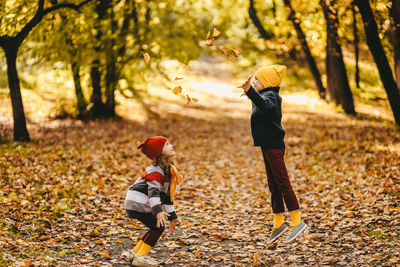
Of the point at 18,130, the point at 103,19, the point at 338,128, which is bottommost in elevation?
the point at 338,128

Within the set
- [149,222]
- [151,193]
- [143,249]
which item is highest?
[151,193]

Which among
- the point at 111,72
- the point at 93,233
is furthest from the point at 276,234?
the point at 111,72

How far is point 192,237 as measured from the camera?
5.88 m

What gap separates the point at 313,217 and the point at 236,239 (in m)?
1.55

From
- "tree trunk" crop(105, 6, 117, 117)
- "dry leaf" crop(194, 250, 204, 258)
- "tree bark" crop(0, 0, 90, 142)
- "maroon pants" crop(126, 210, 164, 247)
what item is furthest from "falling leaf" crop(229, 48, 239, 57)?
"tree trunk" crop(105, 6, 117, 117)

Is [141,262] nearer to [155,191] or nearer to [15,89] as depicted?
[155,191]

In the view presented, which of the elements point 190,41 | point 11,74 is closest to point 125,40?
point 190,41

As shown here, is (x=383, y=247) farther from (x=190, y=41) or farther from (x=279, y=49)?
(x=279, y=49)

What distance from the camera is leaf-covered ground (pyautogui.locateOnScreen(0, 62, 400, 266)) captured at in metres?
5.07

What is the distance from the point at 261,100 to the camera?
4641 millimetres

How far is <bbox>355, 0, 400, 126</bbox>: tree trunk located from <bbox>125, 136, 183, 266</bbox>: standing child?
23.0 feet

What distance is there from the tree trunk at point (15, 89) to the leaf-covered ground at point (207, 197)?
0.45m

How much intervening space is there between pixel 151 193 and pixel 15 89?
7682 millimetres

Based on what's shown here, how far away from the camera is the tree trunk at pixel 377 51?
9273 mm
